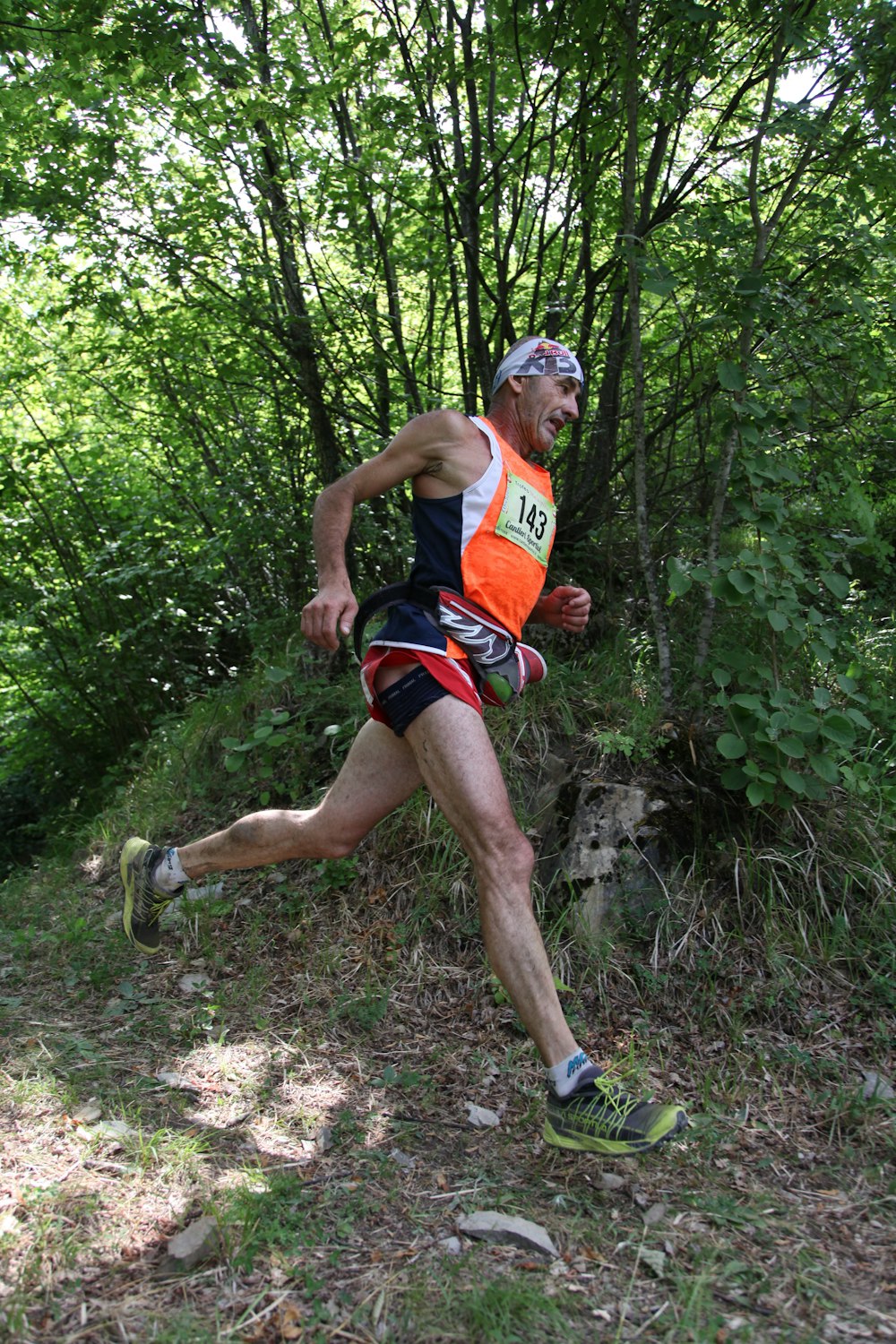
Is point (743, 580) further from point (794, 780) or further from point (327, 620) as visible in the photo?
point (327, 620)

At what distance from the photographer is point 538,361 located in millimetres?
3193

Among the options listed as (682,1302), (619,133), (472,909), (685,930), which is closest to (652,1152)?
(682,1302)

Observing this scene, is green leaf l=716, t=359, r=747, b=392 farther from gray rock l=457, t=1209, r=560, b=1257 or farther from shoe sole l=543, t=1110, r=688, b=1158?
gray rock l=457, t=1209, r=560, b=1257

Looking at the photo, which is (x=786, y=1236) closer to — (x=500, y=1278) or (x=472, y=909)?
(x=500, y=1278)

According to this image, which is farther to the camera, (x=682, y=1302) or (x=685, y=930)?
(x=685, y=930)

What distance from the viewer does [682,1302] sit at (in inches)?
80.1

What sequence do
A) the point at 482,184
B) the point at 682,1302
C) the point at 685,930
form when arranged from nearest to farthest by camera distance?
the point at 682,1302, the point at 685,930, the point at 482,184

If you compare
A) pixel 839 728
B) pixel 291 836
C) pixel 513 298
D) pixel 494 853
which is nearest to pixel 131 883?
pixel 291 836

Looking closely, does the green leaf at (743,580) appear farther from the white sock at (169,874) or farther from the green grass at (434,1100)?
the white sock at (169,874)

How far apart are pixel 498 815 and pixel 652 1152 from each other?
1.01 metres

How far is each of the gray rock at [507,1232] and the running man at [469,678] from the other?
0.26 metres

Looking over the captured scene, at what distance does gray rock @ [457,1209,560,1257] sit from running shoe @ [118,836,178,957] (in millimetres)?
1697

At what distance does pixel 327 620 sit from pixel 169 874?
1.34 metres

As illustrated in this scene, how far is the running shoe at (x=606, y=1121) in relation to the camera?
2.40 meters
